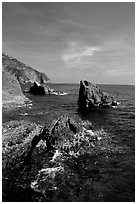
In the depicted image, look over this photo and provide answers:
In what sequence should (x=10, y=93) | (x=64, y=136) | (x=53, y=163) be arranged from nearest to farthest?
Result: 1. (x=53, y=163)
2. (x=64, y=136)
3. (x=10, y=93)

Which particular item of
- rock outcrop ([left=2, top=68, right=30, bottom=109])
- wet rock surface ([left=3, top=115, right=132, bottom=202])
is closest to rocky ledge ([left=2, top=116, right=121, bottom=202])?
wet rock surface ([left=3, top=115, right=132, bottom=202])

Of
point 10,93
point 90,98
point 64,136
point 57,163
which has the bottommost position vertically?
point 57,163

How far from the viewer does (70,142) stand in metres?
29.8

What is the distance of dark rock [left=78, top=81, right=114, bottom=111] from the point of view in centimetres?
7175

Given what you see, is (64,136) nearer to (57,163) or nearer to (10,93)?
(57,163)

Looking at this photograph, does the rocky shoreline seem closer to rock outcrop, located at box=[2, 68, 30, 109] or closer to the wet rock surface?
the wet rock surface

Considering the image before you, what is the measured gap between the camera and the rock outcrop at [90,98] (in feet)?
236

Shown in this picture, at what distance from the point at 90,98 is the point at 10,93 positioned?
34.4m

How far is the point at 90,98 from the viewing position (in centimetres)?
7275

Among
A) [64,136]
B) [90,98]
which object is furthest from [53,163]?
[90,98]

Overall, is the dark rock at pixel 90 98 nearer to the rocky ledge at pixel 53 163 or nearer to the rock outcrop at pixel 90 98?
the rock outcrop at pixel 90 98

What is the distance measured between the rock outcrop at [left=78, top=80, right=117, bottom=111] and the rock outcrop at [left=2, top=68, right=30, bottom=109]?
25.3 metres

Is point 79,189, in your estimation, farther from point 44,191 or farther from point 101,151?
point 101,151

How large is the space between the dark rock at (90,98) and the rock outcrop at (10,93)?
25.3 meters
